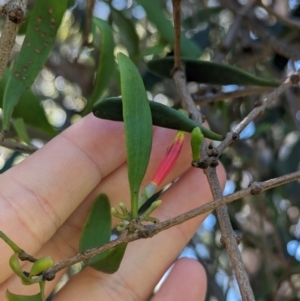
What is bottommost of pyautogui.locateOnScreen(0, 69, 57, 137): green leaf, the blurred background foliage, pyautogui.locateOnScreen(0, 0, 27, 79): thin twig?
the blurred background foliage

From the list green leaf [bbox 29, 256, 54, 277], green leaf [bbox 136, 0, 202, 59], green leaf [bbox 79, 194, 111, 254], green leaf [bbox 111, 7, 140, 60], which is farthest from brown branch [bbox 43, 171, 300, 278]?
green leaf [bbox 111, 7, 140, 60]

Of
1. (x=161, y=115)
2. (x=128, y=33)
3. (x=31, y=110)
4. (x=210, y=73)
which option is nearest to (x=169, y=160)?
(x=161, y=115)

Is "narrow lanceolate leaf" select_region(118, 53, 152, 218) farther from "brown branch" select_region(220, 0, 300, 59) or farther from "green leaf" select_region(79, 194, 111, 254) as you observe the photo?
"brown branch" select_region(220, 0, 300, 59)

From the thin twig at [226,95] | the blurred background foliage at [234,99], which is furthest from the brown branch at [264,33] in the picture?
the thin twig at [226,95]

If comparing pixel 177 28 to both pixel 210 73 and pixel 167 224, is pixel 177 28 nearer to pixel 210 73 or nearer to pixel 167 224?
pixel 210 73

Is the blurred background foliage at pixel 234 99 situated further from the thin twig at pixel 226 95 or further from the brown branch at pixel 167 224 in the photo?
Answer: the brown branch at pixel 167 224
